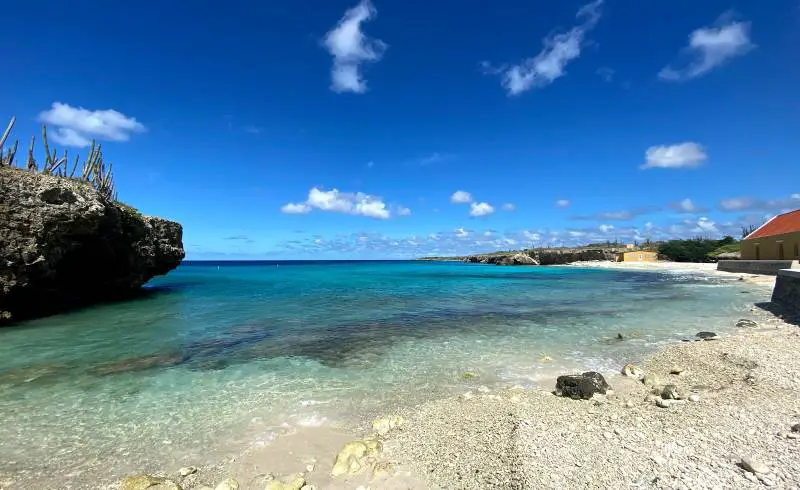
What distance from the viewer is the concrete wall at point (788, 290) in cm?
1794

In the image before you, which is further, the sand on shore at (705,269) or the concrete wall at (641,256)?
the concrete wall at (641,256)

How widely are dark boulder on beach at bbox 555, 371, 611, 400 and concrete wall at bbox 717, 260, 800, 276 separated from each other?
35.4m

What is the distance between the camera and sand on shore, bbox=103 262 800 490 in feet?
15.7

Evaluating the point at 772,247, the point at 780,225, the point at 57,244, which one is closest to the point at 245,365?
the point at 57,244

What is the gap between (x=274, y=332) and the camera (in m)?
16.2

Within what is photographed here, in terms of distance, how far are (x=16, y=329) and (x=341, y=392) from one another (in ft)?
60.5

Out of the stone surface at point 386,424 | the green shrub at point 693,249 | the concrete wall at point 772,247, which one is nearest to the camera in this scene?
the stone surface at point 386,424

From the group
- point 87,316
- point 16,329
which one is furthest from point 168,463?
point 87,316

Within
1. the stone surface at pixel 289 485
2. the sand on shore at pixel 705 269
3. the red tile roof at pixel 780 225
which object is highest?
the red tile roof at pixel 780 225

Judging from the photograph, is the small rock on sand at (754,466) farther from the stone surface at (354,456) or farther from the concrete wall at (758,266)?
the concrete wall at (758,266)

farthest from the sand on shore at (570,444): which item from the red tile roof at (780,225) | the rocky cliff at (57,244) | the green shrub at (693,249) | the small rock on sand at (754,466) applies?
the green shrub at (693,249)

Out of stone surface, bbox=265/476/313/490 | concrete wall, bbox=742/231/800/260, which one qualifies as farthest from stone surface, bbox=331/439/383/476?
concrete wall, bbox=742/231/800/260

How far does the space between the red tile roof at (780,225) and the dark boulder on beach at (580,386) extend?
47.1 meters

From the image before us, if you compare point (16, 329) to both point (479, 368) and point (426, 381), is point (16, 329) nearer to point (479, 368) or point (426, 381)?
point (426, 381)
